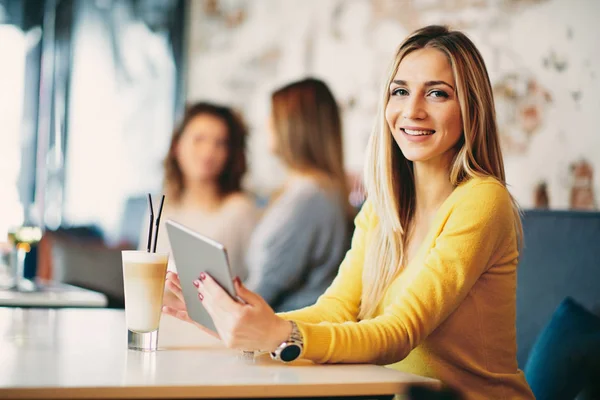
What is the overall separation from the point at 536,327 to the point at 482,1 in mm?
1713

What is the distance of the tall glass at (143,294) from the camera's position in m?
1.34

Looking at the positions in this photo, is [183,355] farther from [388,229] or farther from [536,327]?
[536,327]

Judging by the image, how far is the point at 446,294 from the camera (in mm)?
1479

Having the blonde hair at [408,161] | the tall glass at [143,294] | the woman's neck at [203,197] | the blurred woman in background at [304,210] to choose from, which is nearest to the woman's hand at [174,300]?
the tall glass at [143,294]

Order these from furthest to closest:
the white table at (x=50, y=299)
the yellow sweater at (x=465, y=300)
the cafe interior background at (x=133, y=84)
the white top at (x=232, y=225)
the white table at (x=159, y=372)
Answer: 1. the cafe interior background at (x=133, y=84)
2. the white top at (x=232, y=225)
3. the white table at (x=50, y=299)
4. the yellow sweater at (x=465, y=300)
5. the white table at (x=159, y=372)

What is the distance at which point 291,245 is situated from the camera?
312 centimetres

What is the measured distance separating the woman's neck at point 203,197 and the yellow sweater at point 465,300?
1.89m

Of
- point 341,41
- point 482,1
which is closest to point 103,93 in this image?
point 341,41

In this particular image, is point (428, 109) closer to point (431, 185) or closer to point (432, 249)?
point (431, 185)

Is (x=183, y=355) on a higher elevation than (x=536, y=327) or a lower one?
higher

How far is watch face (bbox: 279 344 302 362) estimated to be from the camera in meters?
1.29

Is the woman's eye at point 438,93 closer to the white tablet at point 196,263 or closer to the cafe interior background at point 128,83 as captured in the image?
the white tablet at point 196,263

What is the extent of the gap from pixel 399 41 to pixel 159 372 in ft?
10.9

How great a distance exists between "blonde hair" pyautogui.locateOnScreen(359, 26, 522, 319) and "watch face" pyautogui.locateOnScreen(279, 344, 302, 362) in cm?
45
